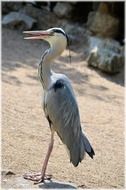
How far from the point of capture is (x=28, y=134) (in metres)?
4.67

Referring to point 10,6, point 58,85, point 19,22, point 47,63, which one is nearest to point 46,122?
point 47,63

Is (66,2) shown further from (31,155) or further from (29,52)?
(31,155)

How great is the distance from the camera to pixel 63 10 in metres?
9.50

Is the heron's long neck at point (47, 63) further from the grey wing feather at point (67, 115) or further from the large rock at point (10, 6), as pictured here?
the large rock at point (10, 6)

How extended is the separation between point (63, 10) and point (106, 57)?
2172 mm

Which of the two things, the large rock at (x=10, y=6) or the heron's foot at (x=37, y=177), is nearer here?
the heron's foot at (x=37, y=177)

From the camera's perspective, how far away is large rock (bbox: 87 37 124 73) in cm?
766

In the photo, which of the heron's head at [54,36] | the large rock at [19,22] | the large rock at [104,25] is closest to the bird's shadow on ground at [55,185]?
the heron's head at [54,36]

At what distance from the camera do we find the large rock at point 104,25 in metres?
9.01

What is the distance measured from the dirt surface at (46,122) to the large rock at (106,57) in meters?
0.14

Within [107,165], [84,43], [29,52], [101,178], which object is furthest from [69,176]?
[84,43]

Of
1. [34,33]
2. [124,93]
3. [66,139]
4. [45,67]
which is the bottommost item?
[124,93]

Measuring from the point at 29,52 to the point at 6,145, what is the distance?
4.17 metres

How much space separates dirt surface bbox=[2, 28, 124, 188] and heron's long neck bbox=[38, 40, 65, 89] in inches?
27.5
